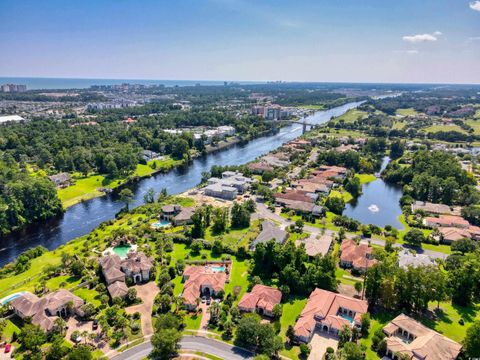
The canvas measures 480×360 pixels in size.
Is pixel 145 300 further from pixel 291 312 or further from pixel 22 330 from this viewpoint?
pixel 291 312

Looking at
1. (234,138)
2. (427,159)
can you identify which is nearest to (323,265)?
(427,159)

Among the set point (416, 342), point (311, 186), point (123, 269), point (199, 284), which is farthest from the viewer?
point (311, 186)

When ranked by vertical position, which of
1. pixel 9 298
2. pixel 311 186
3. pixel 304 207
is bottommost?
pixel 9 298

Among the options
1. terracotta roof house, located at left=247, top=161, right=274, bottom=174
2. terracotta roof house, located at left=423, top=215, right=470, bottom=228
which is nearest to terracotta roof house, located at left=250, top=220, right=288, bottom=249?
terracotta roof house, located at left=423, top=215, right=470, bottom=228

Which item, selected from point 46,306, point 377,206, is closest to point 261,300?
point 46,306

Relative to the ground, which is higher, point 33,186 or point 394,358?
point 33,186

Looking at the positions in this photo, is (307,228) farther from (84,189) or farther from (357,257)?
(84,189)

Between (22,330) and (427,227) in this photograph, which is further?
(427,227)
